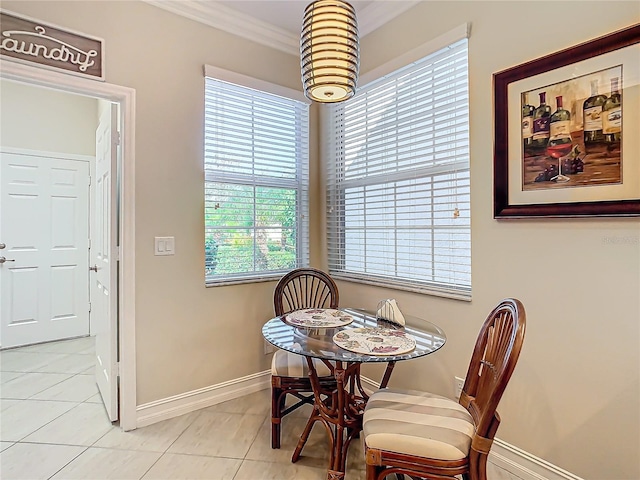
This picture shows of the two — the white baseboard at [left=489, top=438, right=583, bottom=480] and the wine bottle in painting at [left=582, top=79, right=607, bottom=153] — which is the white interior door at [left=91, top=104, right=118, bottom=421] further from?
the wine bottle in painting at [left=582, top=79, right=607, bottom=153]

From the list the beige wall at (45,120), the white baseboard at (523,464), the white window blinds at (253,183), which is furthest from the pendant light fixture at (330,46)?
the beige wall at (45,120)

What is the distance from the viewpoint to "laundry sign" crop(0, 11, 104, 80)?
5.95 feet

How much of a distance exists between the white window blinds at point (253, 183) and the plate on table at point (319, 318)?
0.78 meters

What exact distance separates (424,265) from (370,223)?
581 millimetres

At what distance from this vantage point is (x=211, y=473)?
1.78 metres

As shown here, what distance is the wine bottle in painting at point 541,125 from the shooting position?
164cm

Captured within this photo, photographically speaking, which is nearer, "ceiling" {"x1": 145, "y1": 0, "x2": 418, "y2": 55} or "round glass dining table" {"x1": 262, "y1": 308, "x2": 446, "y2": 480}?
"round glass dining table" {"x1": 262, "y1": 308, "x2": 446, "y2": 480}

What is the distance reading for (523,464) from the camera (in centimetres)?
176

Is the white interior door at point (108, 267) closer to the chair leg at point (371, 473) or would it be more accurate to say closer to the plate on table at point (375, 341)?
the plate on table at point (375, 341)

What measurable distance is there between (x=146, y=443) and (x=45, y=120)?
12.0 feet

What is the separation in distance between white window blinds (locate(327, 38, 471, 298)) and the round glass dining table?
51 cm

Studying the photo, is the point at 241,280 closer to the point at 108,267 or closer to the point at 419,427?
the point at 108,267

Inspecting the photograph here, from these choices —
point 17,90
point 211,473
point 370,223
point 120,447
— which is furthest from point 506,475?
point 17,90

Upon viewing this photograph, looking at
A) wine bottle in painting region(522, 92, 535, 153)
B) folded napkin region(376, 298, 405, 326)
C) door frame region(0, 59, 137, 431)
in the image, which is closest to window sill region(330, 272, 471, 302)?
folded napkin region(376, 298, 405, 326)
